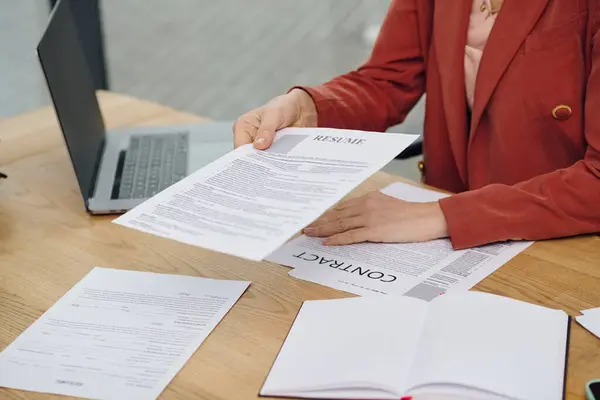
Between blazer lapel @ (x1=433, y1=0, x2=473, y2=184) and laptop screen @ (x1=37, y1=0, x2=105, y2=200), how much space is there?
2.16 ft

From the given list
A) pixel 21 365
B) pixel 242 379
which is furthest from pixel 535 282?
pixel 21 365

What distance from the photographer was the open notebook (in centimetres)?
80

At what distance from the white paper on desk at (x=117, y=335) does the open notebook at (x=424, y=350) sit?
13 centimetres

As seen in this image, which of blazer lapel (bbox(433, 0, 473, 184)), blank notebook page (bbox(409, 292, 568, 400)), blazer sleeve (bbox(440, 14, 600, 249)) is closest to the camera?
blank notebook page (bbox(409, 292, 568, 400))

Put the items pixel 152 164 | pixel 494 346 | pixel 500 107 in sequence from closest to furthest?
pixel 494 346
pixel 500 107
pixel 152 164

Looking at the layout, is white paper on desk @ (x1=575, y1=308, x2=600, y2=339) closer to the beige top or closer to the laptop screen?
the beige top

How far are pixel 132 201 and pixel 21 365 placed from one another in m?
0.45

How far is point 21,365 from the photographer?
904 millimetres

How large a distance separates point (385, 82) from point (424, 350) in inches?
30.1

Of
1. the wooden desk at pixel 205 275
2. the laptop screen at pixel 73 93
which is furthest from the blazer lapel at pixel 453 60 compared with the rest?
the laptop screen at pixel 73 93

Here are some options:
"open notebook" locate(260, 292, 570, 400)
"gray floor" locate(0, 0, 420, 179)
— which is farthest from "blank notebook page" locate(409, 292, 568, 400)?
"gray floor" locate(0, 0, 420, 179)

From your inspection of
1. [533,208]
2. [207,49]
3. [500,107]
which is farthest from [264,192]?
[207,49]

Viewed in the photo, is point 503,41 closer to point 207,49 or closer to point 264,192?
point 264,192

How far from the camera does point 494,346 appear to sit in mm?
849
